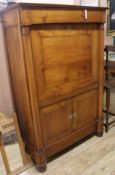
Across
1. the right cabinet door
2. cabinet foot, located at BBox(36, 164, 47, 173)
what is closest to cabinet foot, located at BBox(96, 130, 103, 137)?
the right cabinet door

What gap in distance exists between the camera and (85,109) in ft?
6.19

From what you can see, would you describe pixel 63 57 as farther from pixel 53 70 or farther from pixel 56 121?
pixel 56 121

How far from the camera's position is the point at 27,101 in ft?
4.88

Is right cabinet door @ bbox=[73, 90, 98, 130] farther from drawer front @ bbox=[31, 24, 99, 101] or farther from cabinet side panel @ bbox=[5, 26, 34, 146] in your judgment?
cabinet side panel @ bbox=[5, 26, 34, 146]

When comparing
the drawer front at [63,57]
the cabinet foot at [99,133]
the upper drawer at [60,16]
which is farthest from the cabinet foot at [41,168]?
the upper drawer at [60,16]

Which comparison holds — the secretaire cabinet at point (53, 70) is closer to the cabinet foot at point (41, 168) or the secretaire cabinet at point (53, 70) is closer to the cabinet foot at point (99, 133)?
the cabinet foot at point (41, 168)

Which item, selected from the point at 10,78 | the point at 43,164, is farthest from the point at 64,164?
the point at 10,78

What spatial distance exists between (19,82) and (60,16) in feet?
2.01

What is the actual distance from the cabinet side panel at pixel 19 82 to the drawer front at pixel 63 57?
11 centimetres

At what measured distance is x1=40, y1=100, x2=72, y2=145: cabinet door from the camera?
5.20ft

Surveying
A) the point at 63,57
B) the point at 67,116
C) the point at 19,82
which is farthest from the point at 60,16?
the point at 67,116

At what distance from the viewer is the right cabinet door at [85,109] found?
1.80m

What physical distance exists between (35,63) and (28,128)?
Result: 579 mm

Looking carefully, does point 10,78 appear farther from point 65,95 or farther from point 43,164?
point 43,164
